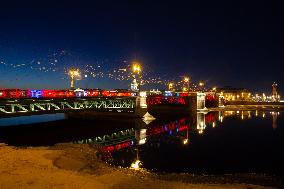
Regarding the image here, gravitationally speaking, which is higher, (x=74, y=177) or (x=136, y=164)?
(x=74, y=177)

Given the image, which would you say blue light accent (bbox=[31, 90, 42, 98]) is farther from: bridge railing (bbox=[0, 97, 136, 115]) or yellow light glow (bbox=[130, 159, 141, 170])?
yellow light glow (bbox=[130, 159, 141, 170])

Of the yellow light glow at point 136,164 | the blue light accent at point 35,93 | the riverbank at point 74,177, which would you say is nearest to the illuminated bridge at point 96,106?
the blue light accent at point 35,93

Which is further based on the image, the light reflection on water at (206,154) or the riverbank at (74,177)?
the light reflection on water at (206,154)

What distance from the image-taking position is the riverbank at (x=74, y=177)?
13.5 meters

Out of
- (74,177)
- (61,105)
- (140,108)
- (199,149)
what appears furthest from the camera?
(140,108)

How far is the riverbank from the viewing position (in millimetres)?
13547

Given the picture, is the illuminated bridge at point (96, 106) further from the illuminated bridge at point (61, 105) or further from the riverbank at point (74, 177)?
the riverbank at point (74, 177)

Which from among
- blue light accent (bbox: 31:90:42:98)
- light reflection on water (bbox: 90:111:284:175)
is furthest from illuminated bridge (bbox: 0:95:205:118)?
light reflection on water (bbox: 90:111:284:175)

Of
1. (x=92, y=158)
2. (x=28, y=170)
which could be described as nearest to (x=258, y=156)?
(x=92, y=158)

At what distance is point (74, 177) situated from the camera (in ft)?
48.5

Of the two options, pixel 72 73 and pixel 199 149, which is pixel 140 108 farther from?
pixel 199 149

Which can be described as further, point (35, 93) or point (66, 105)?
point (66, 105)

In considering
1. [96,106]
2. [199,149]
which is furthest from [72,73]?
[199,149]

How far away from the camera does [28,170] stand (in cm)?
1566
